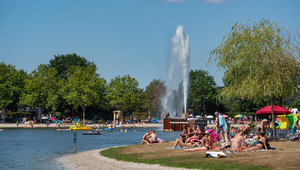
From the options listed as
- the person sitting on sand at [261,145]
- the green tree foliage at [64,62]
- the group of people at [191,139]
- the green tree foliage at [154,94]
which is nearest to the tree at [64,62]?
the green tree foliage at [64,62]

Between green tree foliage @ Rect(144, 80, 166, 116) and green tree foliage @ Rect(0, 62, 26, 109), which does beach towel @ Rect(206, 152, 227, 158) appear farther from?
green tree foliage @ Rect(144, 80, 166, 116)

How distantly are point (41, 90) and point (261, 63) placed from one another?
66024 millimetres

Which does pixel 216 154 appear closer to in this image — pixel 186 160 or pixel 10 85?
pixel 186 160

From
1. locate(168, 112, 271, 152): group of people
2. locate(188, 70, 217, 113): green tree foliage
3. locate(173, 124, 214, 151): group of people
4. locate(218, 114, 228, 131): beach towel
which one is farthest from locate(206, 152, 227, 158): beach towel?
locate(188, 70, 217, 113): green tree foliage

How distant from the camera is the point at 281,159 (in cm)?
1861

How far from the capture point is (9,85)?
85562mm

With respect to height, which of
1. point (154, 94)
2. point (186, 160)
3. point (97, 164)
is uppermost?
point (154, 94)

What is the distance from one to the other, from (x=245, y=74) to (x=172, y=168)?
14.0 metres

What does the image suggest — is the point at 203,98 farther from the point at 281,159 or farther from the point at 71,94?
the point at 281,159

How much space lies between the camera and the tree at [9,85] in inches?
3273

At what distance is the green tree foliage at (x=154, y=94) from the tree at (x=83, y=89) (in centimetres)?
3440

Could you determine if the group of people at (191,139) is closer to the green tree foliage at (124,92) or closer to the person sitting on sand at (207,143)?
the person sitting on sand at (207,143)

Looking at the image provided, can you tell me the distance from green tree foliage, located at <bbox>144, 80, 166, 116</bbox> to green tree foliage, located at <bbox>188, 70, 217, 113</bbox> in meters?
14.2

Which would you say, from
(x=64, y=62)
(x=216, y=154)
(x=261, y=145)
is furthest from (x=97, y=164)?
(x=64, y=62)
